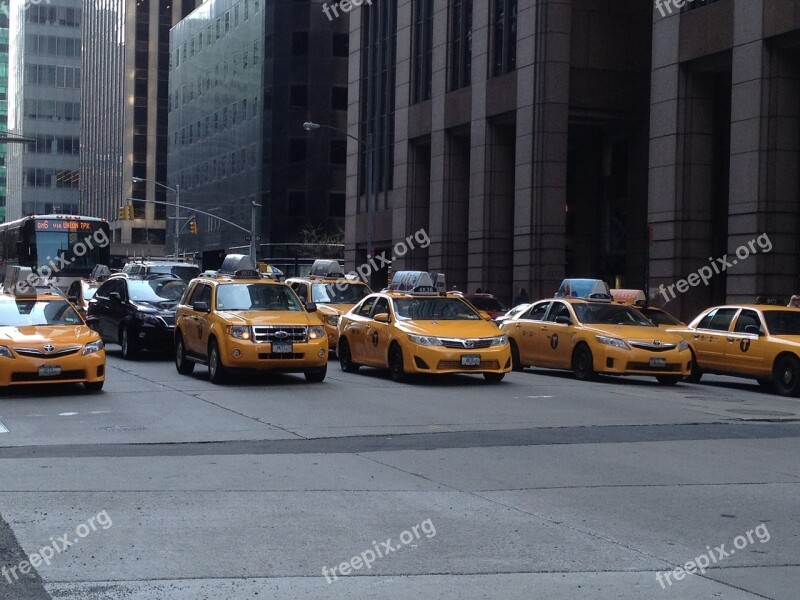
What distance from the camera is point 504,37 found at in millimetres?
45750

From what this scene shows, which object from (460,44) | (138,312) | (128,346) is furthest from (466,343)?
(460,44)

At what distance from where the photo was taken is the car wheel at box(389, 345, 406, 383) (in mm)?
19234

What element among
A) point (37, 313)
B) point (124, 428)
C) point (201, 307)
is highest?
point (201, 307)

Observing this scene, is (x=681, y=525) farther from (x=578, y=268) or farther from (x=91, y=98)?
(x=91, y=98)

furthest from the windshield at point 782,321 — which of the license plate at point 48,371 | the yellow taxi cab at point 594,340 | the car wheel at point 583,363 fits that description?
the license plate at point 48,371

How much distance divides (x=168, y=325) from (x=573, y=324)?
27.5ft

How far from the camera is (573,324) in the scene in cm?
2105

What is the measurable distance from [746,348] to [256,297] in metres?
8.49

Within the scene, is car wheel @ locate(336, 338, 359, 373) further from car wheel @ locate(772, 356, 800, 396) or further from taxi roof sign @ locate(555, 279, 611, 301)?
car wheel @ locate(772, 356, 800, 396)

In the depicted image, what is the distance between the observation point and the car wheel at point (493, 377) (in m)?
19.4

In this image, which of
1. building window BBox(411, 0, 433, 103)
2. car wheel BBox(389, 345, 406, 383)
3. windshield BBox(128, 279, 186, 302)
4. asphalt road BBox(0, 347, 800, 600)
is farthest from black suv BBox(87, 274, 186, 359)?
building window BBox(411, 0, 433, 103)

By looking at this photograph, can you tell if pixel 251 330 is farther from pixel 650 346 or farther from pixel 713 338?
pixel 713 338

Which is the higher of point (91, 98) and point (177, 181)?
point (91, 98)

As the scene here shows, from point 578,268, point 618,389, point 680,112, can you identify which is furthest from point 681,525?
point 578,268
